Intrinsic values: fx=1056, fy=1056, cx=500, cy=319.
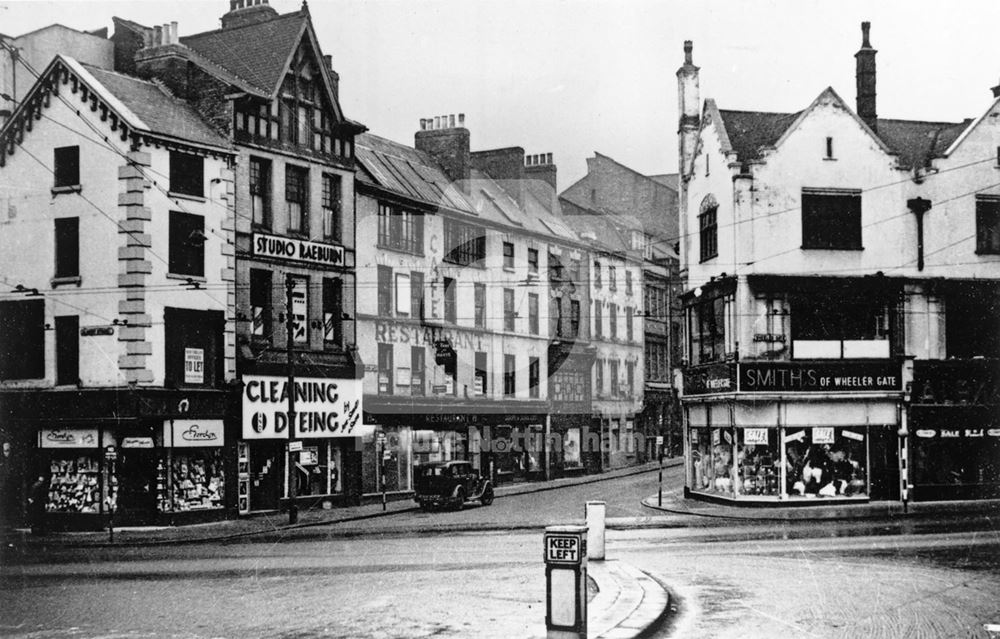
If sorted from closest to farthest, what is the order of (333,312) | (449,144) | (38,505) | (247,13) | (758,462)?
(38,505)
(758,462)
(333,312)
(247,13)
(449,144)

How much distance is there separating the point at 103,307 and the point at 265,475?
7.87 m

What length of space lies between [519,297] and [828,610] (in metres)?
37.6

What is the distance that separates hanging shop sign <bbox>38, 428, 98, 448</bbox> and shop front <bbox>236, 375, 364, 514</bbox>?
4.72 metres

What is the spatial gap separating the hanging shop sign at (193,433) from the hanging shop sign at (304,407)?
119 cm

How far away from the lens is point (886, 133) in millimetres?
39500

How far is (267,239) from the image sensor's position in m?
35.2

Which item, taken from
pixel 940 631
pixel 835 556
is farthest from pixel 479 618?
pixel 835 556

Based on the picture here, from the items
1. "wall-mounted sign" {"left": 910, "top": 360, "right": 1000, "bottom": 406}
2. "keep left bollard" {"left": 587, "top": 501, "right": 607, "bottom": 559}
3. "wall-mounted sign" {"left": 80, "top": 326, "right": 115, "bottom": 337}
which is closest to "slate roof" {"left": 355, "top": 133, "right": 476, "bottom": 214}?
"wall-mounted sign" {"left": 80, "top": 326, "right": 115, "bottom": 337}

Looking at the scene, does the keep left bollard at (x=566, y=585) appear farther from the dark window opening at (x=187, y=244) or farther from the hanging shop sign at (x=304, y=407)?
the dark window opening at (x=187, y=244)

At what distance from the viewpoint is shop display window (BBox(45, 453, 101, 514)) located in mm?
31094

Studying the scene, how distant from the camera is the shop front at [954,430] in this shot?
3509 centimetres

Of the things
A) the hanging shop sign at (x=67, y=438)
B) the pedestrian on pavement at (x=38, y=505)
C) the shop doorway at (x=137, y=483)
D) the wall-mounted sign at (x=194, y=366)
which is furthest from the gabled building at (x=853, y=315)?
the pedestrian on pavement at (x=38, y=505)

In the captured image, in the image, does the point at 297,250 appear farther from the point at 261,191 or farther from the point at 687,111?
the point at 687,111

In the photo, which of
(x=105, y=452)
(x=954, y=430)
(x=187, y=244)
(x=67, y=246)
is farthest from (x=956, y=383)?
(x=67, y=246)
